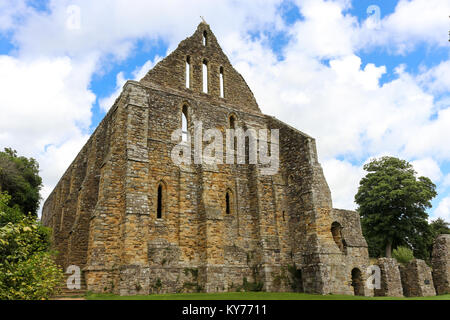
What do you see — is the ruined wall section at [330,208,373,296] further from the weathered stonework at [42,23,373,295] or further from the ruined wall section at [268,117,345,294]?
the weathered stonework at [42,23,373,295]

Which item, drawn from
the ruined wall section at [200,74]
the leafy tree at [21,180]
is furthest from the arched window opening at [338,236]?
the leafy tree at [21,180]

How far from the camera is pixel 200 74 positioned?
2062 cm

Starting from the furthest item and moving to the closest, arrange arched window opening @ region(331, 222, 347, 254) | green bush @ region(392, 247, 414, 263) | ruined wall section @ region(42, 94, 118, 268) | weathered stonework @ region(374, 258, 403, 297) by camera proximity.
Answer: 1. green bush @ region(392, 247, 414, 263)
2. weathered stonework @ region(374, 258, 403, 297)
3. arched window opening @ region(331, 222, 347, 254)
4. ruined wall section @ region(42, 94, 118, 268)

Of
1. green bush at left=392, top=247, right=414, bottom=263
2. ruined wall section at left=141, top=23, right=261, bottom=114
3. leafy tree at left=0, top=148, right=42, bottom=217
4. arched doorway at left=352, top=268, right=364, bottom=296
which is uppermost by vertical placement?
ruined wall section at left=141, top=23, right=261, bottom=114

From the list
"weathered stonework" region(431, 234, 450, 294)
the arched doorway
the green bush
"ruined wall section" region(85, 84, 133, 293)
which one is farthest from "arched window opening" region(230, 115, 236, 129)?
"weathered stonework" region(431, 234, 450, 294)

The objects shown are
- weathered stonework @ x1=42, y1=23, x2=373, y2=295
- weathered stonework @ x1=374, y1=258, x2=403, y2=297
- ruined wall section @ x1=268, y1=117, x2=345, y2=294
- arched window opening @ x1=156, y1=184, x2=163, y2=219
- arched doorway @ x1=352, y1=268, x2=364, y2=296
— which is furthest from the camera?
weathered stonework @ x1=374, y1=258, x2=403, y2=297

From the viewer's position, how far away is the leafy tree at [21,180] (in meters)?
25.6

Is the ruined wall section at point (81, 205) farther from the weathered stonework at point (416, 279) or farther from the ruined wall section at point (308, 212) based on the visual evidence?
the weathered stonework at point (416, 279)

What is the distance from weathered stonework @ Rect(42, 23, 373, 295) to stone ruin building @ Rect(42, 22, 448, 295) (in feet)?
0.17

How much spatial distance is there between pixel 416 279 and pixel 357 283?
205 inches

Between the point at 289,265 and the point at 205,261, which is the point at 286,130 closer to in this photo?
the point at 289,265

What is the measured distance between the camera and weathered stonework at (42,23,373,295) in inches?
588

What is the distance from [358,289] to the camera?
22797mm
